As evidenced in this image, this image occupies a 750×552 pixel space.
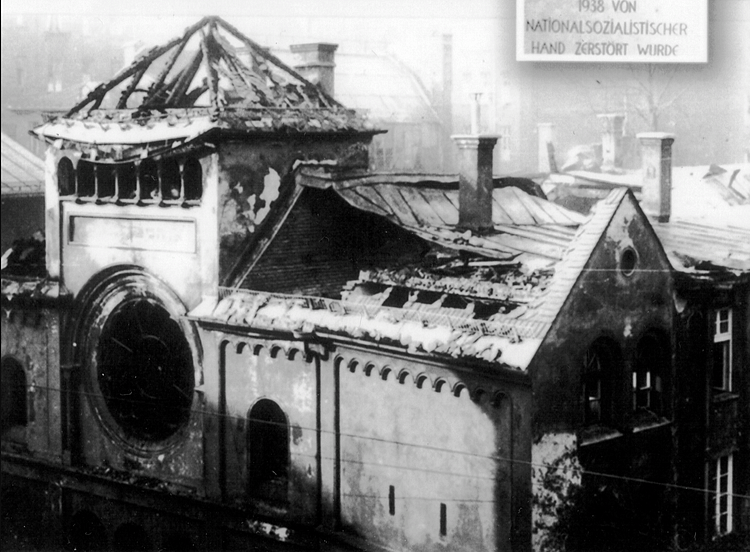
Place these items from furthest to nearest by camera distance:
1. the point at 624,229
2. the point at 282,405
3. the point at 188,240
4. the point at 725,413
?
the point at 188,240, the point at 282,405, the point at 725,413, the point at 624,229

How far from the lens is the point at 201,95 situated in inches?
774

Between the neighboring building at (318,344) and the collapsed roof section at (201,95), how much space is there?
5 centimetres

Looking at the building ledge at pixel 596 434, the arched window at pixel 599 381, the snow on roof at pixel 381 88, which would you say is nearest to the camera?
the building ledge at pixel 596 434

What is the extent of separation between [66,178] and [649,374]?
10408 millimetres

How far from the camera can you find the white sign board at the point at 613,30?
14.9 metres

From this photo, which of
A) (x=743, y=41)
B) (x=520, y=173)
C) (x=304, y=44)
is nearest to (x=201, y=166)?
(x=304, y=44)

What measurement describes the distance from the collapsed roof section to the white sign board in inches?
172

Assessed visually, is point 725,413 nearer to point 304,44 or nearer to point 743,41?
point 743,41

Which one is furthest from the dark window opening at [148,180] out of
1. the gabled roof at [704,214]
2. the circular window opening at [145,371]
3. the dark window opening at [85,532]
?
the gabled roof at [704,214]

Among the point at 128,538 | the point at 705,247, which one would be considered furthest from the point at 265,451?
the point at 705,247

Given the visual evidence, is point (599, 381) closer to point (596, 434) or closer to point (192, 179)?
point (596, 434)

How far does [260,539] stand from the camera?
17047 millimetres

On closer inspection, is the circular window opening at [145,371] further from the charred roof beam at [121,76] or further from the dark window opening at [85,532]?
the charred roof beam at [121,76]

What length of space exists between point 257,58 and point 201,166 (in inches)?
87.6
